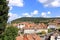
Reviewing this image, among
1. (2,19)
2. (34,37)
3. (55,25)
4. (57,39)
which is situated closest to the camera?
(2,19)

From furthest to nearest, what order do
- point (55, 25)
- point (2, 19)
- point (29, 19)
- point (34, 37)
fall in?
point (29, 19), point (55, 25), point (34, 37), point (2, 19)

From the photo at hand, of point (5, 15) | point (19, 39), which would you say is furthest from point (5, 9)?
point (19, 39)

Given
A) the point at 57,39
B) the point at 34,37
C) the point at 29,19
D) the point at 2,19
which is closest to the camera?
the point at 2,19

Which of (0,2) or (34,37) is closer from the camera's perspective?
(0,2)

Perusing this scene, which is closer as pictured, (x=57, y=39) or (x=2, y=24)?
(x=2, y=24)

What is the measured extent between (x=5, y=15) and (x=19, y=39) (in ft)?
24.5

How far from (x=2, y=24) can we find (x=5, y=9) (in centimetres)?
127

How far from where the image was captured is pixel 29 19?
9544 cm

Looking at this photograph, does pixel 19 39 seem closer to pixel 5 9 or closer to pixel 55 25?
pixel 5 9

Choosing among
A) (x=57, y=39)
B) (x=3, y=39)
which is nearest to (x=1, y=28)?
(x=3, y=39)

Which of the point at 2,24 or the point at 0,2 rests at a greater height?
the point at 0,2

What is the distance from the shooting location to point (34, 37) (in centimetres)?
2492

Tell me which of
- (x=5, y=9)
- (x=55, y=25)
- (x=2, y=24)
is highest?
(x=5, y=9)

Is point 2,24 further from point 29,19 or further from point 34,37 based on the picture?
point 29,19
